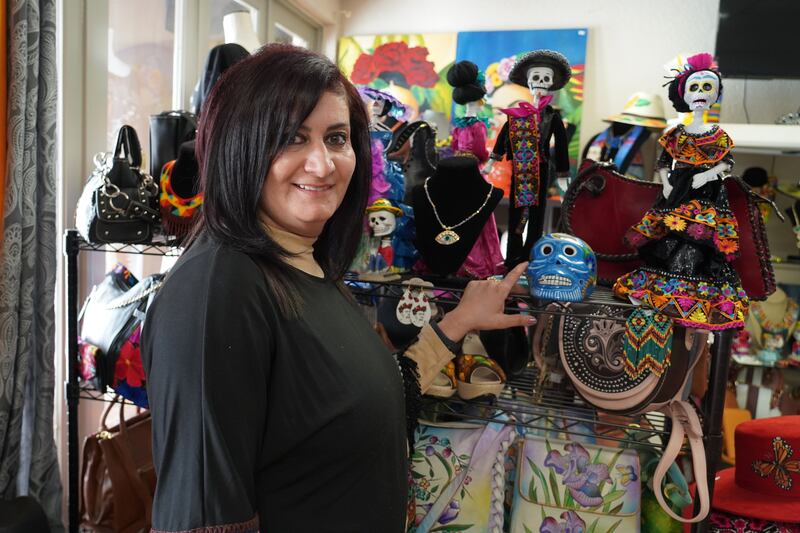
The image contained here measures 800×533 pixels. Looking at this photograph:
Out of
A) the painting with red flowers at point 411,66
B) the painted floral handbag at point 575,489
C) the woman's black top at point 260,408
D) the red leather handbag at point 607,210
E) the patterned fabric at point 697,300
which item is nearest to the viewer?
the woman's black top at point 260,408

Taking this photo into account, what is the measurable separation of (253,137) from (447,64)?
2.74m

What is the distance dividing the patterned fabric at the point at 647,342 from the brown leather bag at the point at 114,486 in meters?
1.20

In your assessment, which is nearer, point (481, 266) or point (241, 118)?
point (241, 118)

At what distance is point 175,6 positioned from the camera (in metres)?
2.24

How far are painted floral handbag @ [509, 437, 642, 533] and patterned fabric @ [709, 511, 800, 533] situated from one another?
22 cm

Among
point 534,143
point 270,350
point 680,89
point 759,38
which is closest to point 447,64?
point 759,38

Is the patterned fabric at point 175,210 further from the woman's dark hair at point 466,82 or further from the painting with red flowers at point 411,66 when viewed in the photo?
the painting with red flowers at point 411,66

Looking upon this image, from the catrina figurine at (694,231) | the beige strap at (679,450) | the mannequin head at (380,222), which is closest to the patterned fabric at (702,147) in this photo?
the catrina figurine at (694,231)

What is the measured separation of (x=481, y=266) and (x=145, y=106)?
53.1 inches

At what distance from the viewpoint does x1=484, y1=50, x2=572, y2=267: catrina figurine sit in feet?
4.58

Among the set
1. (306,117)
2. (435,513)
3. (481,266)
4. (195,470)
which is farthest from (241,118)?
(435,513)

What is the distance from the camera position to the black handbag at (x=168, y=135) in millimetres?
1663

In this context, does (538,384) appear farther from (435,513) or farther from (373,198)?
(373,198)

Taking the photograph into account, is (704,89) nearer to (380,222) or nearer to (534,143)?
(534,143)
